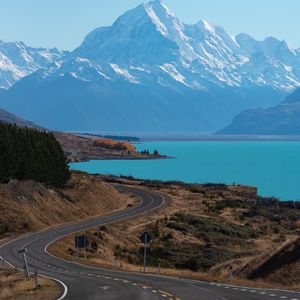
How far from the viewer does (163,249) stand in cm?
6975

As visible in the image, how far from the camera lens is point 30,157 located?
301ft

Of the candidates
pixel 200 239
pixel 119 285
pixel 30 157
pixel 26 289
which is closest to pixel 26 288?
pixel 26 289

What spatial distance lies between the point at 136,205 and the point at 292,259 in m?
64.8

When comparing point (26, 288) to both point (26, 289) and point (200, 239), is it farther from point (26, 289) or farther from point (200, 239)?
point (200, 239)

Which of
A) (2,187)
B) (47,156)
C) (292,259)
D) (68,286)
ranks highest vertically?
(47,156)

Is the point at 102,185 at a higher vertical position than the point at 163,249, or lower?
higher

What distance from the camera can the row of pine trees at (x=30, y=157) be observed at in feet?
283

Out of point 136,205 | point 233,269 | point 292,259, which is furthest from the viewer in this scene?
point 136,205

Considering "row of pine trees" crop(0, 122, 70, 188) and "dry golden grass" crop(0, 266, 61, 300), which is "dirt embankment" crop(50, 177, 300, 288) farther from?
"row of pine trees" crop(0, 122, 70, 188)

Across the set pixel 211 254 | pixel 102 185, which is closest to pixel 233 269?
pixel 211 254

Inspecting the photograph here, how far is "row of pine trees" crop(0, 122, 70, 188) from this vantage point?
86250mm

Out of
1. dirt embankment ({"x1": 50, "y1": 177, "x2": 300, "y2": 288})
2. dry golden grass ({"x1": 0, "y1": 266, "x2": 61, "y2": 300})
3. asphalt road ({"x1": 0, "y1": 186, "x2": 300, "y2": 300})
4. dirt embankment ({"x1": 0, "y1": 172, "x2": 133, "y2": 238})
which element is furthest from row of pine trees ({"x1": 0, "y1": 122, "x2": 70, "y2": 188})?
dry golden grass ({"x1": 0, "y1": 266, "x2": 61, "y2": 300})

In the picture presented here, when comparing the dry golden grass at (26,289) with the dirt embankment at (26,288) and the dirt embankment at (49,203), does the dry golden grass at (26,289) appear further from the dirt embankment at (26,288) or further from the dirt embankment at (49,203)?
the dirt embankment at (49,203)

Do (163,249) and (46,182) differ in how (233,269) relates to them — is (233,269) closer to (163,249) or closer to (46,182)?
(163,249)
